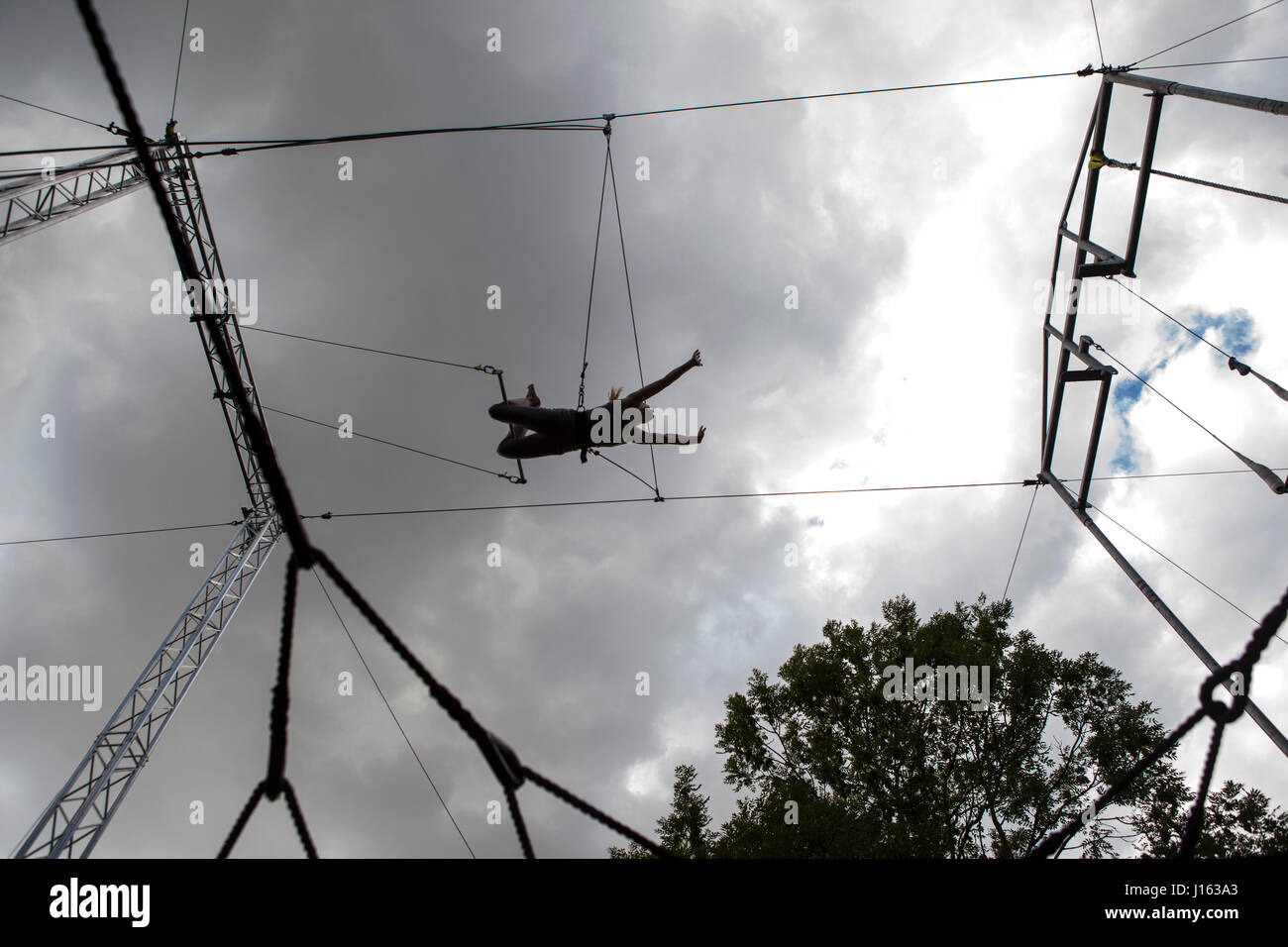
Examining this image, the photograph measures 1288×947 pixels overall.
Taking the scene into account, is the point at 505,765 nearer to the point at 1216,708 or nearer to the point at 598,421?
the point at 1216,708

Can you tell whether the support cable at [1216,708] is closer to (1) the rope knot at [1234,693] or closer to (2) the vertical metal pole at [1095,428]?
(1) the rope knot at [1234,693]

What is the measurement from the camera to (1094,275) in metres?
6.59

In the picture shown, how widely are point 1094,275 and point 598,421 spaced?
5.20 meters

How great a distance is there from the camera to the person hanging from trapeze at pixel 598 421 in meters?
7.34

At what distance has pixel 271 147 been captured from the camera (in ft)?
23.8

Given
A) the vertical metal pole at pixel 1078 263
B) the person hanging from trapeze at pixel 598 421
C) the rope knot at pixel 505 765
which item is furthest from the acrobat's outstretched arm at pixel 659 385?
the rope knot at pixel 505 765

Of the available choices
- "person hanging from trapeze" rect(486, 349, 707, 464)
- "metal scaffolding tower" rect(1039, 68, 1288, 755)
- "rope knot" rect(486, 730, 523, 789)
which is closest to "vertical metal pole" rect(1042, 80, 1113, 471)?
"metal scaffolding tower" rect(1039, 68, 1288, 755)

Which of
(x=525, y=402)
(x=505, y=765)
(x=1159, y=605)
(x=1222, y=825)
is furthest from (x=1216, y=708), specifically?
(x=1222, y=825)

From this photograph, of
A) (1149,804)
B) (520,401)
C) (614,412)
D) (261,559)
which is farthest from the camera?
(261,559)
